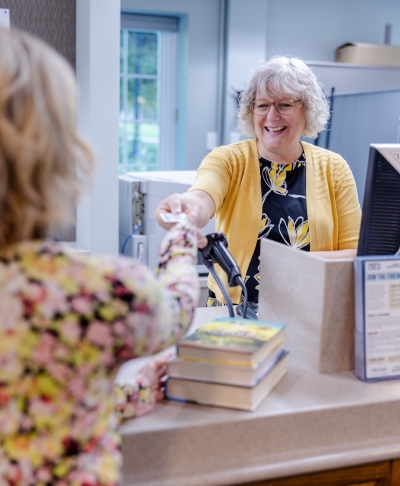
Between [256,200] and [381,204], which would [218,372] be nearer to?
[381,204]

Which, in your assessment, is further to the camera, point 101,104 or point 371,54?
point 371,54

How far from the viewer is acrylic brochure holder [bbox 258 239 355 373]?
1.14 m

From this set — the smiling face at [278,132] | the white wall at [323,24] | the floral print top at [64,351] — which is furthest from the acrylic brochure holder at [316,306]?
the white wall at [323,24]

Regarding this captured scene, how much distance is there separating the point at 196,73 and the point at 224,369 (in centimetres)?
432

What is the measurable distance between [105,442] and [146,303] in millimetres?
196

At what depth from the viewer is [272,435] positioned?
1.03 metres

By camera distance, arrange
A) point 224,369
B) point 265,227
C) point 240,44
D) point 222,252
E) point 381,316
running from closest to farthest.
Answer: point 224,369
point 381,316
point 222,252
point 265,227
point 240,44

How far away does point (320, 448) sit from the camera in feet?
3.52

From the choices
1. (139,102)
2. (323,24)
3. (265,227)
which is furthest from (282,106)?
(323,24)

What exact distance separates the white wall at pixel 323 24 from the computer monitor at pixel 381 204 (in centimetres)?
417

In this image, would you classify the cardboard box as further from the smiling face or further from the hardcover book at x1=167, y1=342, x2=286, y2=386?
the hardcover book at x1=167, y1=342, x2=286, y2=386

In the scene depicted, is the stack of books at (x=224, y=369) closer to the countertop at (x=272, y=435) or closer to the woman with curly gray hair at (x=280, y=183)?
the countertop at (x=272, y=435)

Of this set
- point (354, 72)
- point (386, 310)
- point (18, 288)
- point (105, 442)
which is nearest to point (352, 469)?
point (386, 310)

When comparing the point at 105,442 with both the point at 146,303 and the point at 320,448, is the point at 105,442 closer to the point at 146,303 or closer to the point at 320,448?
the point at 146,303
